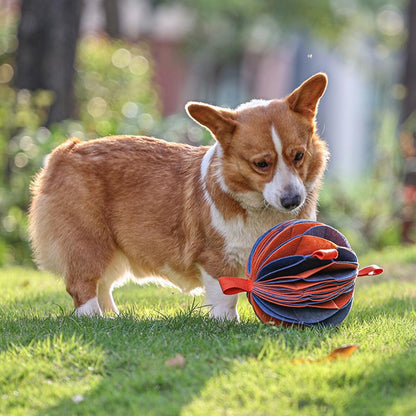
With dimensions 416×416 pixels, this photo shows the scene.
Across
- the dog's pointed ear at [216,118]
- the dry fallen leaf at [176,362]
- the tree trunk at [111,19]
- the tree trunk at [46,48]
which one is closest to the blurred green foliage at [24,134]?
the tree trunk at [46,48]

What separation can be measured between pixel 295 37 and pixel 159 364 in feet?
84.5

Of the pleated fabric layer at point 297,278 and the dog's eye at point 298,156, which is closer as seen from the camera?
the pleated fabric layer at point 297,278

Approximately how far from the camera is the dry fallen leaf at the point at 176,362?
12.5 ft

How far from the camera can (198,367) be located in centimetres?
379

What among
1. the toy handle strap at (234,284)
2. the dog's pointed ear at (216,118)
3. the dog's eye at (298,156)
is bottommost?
the toy handle strap at (234,284)

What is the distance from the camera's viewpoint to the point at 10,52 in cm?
1048

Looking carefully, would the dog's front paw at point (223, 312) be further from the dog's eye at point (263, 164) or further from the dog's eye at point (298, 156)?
the dog's eye at point (298, 156)

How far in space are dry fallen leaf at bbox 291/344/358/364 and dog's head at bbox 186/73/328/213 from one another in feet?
3.10

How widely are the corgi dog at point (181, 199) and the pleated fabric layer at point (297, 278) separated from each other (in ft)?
0.72

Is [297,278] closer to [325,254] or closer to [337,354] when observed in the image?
[325,254]

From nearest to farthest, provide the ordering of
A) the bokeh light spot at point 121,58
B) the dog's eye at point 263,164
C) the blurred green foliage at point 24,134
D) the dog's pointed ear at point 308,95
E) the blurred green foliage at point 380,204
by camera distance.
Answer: the dog's eye at point 263,164 → the dog's pointed ear at point 308,95 → the blurred green foliage at point 24,134 → the blurred green foliage at point 380,204 → the bokeh light spot at point 121,58

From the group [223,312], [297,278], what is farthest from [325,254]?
[223,312]

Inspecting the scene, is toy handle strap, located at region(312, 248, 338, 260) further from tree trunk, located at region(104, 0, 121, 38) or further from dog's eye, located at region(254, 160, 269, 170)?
tree trunk, located at region(104, 0, 121, 38)

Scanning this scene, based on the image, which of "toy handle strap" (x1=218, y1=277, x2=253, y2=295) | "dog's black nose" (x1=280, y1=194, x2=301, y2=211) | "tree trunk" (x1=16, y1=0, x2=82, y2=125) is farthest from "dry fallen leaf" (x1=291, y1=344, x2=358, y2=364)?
"tree trunk" (x1=16, y1=0, x2=82, y2=125)
